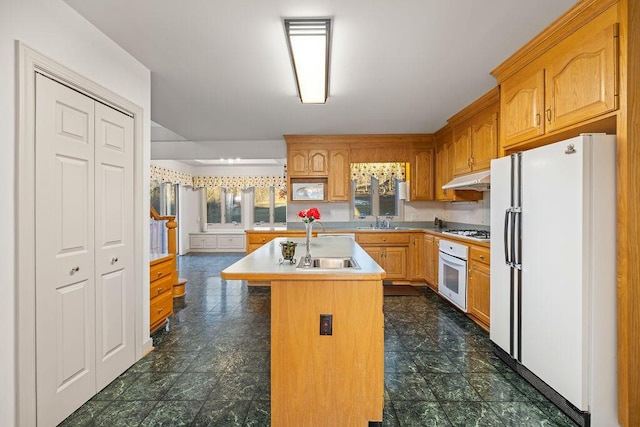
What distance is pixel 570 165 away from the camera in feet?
6.15

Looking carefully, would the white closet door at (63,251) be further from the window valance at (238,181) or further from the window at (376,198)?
the window valance at (238,181)

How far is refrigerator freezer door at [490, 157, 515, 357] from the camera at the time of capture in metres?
2.48

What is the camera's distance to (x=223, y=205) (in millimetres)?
9430

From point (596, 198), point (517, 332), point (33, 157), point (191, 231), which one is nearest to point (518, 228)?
point (596, 198)

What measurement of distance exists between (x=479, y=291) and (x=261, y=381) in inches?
93.2

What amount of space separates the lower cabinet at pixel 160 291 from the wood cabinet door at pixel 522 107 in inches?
135

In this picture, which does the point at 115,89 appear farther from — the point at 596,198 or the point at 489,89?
the point at 489,89

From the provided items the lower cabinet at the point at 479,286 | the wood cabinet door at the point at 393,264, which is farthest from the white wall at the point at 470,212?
the wood cabinet door at the point at 393,264

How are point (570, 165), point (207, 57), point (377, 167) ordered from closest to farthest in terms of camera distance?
point (570, 165) → point (207, 57) → point (377, 167)

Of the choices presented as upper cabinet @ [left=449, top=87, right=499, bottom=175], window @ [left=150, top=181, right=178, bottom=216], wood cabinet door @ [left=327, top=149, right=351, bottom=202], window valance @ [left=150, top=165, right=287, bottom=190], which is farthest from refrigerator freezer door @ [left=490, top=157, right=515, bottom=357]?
window valance @ [left=150, top=165, right=287, bottom=190]

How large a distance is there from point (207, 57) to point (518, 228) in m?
2.73

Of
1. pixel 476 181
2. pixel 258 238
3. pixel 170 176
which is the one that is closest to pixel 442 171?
pixel 476 181

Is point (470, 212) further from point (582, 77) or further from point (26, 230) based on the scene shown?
point (26, 230)

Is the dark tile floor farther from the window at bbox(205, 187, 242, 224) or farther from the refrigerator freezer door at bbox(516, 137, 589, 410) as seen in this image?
the window at bbox(205, 187, 242, 224)
